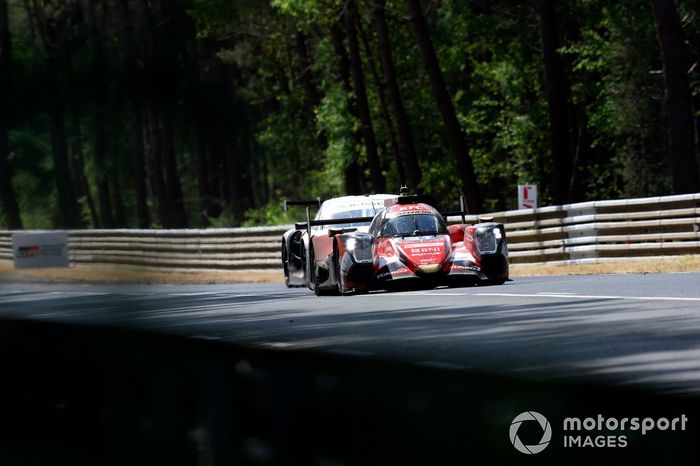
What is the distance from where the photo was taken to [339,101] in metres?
54.0

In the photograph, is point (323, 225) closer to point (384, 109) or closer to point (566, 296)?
point (566, 296)

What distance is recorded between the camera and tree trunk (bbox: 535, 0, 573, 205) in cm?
3478

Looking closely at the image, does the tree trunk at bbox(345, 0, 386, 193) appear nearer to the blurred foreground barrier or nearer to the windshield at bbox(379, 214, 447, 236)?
the windshield at bbox(379, 214, 447, 236)

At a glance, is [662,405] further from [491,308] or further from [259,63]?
[259,63]

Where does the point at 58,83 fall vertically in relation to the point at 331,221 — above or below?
above

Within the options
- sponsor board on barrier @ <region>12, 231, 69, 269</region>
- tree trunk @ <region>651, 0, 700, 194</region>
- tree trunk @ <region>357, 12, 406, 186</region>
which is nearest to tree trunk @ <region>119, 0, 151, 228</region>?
sponsor board on barrier @ <region>12, 231, 69, 269</region>

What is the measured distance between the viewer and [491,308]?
1532cm

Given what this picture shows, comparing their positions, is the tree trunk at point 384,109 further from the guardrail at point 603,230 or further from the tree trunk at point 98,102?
the tree trunk at point 98,102

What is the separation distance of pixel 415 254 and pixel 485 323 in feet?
21.3

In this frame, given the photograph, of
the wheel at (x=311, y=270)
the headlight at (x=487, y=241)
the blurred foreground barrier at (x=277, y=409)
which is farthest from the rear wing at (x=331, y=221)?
the blurred foreground barrier at (x=277, y=409)

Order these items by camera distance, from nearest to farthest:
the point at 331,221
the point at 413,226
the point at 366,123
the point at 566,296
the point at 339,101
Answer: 1. the point at 566,296
2. the point at 413,226
3. the point at 331,221
4. the point at 366,123
5. the point at 339,101

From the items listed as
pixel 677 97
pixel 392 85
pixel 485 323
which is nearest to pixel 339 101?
pixel 392 85

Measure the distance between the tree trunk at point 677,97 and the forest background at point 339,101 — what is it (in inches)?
1.5

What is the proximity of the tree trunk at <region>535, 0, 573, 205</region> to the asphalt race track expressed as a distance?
46.4ft
